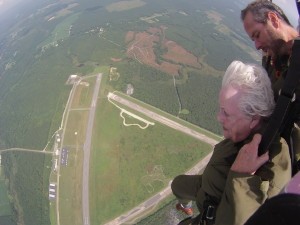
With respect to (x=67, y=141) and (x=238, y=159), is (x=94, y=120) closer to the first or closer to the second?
(x=67, y=141)

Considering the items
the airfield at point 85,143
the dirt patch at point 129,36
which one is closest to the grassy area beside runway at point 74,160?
the airfield at point 85,143

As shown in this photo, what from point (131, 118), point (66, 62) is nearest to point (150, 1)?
point (66, 62)

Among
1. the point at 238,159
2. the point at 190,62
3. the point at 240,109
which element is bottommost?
the point at 190,62

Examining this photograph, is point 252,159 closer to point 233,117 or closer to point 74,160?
point 233,117

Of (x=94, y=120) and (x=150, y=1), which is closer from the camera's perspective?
(x=94, y=120)

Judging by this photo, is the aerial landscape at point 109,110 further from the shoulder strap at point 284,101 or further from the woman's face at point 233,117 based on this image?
the shoulder strap at point 284,101

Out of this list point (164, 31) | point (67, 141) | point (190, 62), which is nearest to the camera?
point (67, 141)

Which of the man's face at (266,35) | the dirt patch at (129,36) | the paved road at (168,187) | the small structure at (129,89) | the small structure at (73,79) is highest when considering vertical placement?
the man's face at (266,35)
